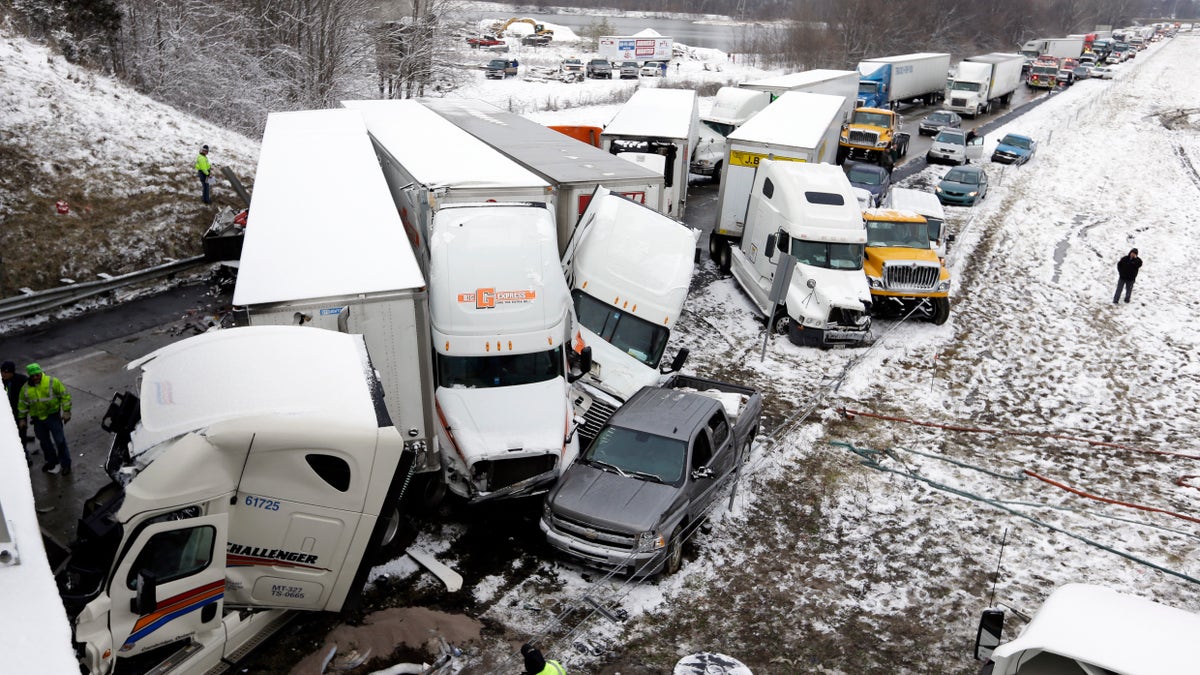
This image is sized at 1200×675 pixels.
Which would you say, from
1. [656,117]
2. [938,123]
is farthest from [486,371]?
[938,123]

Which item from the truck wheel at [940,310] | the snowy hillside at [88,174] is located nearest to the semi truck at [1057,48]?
the truck wheel at [940,310]

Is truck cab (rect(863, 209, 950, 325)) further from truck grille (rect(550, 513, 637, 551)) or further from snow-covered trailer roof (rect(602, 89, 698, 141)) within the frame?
truck grille (rect(550, 513, 637, 551))

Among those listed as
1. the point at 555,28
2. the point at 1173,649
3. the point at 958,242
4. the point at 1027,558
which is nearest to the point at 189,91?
the point at 958,242

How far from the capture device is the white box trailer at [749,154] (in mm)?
20984

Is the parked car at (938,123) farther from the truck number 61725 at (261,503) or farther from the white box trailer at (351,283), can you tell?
the truck number 61725 at (261,503)

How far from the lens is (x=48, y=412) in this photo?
10664 mm

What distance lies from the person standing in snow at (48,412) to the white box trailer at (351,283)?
2572 millimetres

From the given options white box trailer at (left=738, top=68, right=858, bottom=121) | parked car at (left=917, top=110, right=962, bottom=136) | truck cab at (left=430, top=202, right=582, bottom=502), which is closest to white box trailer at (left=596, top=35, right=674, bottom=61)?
parked car at (left=917, top=110, right=962, bottom=136)

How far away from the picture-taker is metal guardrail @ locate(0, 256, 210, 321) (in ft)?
51.8

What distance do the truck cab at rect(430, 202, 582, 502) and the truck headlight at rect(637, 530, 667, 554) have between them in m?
1.46

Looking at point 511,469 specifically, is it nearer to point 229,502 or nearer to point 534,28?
point 229,502

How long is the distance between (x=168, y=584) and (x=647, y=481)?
5.40 metres

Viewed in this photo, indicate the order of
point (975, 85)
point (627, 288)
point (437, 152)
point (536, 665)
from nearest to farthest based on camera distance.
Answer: point (536, 665)
point (627, 288)
point (437, 152)
point (975, 85)

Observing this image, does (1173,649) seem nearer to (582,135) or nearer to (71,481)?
(71,481)
